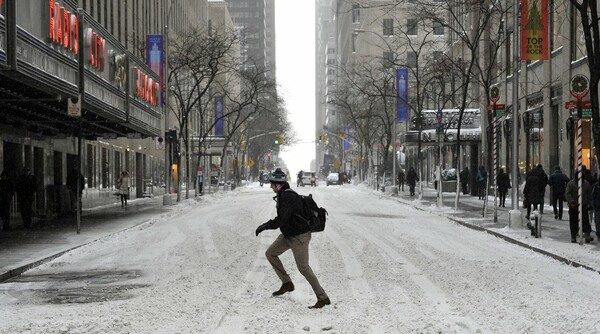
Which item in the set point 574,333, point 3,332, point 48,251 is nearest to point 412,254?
point 48,251

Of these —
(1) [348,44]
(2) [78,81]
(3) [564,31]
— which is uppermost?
(1) [348,44]

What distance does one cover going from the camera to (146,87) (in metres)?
36.8

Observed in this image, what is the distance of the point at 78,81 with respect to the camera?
24062mm

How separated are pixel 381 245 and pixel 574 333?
10.6m

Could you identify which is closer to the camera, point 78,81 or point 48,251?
point 48,251

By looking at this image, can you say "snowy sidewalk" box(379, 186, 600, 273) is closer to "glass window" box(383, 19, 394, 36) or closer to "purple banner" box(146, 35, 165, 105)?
→ "glass window" box(383, 19, 394, 36)

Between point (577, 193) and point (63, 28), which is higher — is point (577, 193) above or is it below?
below

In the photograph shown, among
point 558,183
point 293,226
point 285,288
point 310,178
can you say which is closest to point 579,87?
point 558,183

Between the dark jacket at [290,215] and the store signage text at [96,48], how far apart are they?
16793mm

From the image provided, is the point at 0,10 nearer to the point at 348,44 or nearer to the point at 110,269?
the point at 110,269

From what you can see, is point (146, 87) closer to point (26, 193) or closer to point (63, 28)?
point (26, 193)

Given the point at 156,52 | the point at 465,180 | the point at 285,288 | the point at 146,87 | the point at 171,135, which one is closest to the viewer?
the point at 285,288

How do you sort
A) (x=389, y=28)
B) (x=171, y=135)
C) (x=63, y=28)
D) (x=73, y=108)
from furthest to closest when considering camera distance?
1. (x=171, y=135)
2. (x=389, y=28)
3. (x=63, y=28)
4. (x=73, y=108)

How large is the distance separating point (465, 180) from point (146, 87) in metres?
21.0
